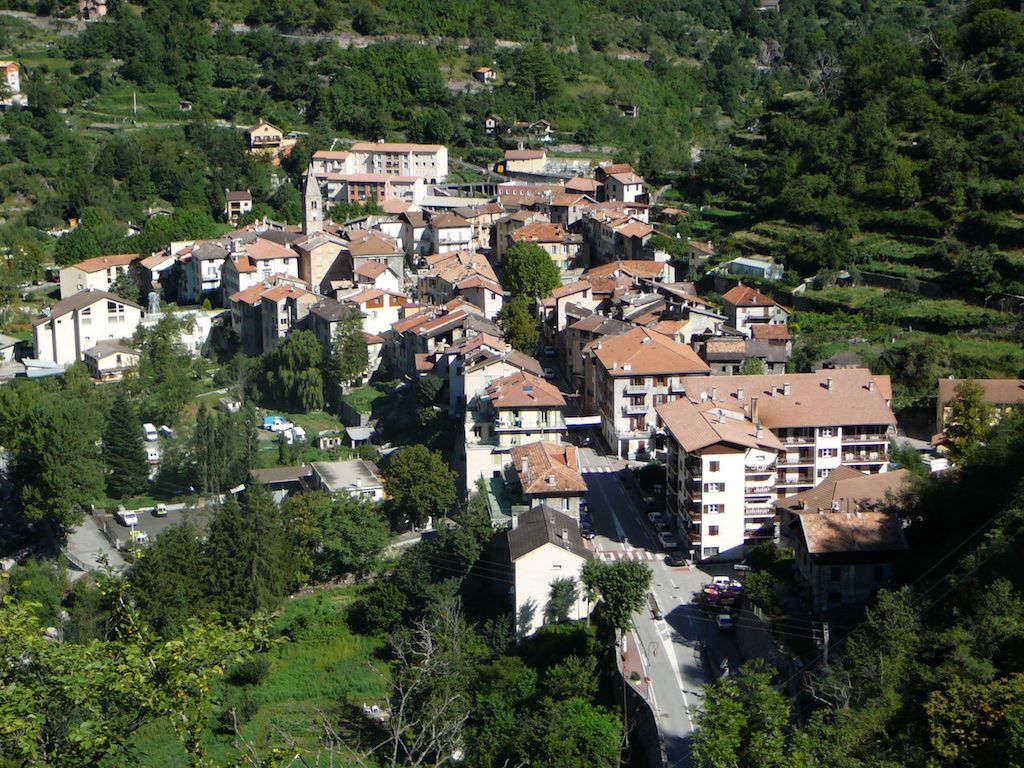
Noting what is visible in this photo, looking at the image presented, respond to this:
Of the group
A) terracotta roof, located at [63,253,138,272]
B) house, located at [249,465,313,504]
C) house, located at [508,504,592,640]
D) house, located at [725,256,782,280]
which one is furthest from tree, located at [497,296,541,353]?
terracotta roof, located at [63,253,138,272]

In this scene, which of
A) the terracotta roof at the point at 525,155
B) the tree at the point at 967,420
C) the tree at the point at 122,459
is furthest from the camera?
the terracotta roof at the point at 525,155

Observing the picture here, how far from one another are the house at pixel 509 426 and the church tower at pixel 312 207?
18.1 m

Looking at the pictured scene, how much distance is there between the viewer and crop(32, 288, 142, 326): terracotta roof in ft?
120

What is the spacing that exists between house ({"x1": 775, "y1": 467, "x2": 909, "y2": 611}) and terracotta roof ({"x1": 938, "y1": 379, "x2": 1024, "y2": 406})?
6388 millimetres

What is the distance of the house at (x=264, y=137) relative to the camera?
51.7 m

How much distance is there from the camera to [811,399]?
22.9 metres

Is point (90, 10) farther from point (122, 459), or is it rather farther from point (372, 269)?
point (122, 459)

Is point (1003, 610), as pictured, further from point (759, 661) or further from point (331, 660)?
point (331, 660)

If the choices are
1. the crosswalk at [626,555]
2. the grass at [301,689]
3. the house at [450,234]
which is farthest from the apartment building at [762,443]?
the house at [450,234]

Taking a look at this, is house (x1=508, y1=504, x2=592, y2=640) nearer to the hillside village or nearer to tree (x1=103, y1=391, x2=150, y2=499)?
the hillside village

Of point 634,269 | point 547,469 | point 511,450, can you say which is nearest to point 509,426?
point 511,450

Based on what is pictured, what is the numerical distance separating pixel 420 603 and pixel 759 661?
24.2ft

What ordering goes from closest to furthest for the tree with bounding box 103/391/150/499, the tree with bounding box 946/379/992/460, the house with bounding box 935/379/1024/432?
the tree with bounding box 946/379/992/460 < the house with bounding box 935/379/1024/432 < the tree with bounding box 103/391/150/499

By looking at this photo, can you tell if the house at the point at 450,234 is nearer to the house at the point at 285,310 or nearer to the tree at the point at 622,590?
the house at the point at 285,310
